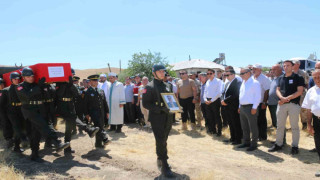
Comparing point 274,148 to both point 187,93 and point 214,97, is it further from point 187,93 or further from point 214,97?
point 187,93

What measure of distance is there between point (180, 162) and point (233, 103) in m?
2.74

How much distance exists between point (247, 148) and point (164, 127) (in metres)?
3.04

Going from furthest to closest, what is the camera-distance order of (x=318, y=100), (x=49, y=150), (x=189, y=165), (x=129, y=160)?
(x=49, y=150)
(x=129, y=160)
(x=189, y=165)
(x=318, y=100)

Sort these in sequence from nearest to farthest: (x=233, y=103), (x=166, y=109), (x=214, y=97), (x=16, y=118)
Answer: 1. (x=166, y=109)
2. (x=16, y=118)
3. (x=233, y=103)
4. (x=214, y=97)

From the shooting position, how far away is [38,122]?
227 inches

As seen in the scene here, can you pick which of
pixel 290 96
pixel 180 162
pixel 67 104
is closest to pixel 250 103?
pixel 290 96

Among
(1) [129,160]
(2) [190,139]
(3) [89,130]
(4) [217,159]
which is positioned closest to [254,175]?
(4) [217,159]

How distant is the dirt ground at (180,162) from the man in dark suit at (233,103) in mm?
426

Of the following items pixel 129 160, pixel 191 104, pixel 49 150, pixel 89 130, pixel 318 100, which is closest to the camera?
pixel 318 100

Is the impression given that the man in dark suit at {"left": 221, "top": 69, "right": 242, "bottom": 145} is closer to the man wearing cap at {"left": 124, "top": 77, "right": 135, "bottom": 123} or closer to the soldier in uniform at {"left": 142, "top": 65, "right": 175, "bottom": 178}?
the soldier in uniform at {"left": 142, "top": 65, "right": 175, "bottom": 178}

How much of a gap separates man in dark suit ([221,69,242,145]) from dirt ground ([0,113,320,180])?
43cm

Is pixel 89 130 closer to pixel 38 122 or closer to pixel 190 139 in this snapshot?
pixel 38 122

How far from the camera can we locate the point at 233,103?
755 centimetres

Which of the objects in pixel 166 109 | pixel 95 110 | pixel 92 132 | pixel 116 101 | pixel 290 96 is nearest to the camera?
pixel 166 109
